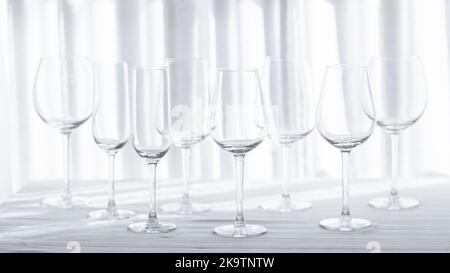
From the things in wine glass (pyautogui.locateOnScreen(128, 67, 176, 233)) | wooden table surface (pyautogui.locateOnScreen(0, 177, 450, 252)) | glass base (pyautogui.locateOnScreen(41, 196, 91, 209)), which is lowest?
wooden table surface (pyautogui.locateOnScreen(0, 177, 450, 252))

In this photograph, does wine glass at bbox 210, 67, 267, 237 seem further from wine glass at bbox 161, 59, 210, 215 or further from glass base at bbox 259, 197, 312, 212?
glass base at bbox 259, 197, 312, 212

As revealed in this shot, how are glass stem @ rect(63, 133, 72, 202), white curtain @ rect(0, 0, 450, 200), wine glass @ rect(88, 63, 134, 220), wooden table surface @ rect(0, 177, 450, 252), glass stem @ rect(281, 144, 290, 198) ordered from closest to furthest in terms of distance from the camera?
wooden table surface @ rect(0, 177, 450, 252) → wine glass @ rect(88, 63, 134, 220) → glass stem @ rect(281, 144, 290, 198) → glass stem @ rect(63, 133, 72, 202) → white curtain @ rect(0, 0, 450, 200)

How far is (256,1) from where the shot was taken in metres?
3.07

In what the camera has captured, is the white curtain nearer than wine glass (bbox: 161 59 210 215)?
No

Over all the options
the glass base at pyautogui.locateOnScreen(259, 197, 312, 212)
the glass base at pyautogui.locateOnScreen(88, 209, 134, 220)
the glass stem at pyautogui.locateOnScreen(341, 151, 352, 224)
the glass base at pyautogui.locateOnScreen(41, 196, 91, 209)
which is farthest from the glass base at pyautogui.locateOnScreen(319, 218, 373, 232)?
the glass base at pyautogui.locateOnScreen(41, 196, 91, 209)

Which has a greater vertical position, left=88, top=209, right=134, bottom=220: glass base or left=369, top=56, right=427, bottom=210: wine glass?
left=369, top=56, right=427, bottom=210: wine glass

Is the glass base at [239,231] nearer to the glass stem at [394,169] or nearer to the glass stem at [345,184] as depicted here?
the glass stem at [345,184]

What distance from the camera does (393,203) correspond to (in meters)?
1.34

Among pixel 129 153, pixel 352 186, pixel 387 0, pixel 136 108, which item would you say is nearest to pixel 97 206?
pixel 136 108

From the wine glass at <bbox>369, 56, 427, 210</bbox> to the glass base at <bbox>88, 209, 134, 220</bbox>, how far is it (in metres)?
0.44

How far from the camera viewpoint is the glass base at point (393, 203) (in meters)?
1.32

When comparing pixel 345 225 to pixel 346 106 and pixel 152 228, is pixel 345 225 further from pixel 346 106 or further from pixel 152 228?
pixel 152 228

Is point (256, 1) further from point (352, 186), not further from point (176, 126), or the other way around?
point (176, 126)

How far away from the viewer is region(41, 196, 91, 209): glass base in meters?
1.37
